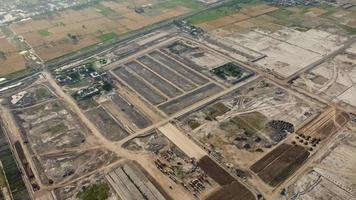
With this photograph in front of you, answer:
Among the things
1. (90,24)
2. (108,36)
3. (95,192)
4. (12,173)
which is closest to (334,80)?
(95,192)

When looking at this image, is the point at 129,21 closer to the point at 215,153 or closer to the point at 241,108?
the point at 241,108

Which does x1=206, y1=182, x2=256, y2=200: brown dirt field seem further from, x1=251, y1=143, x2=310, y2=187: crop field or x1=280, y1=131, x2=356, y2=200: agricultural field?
x1=280, y1=131, x2=356, y2=200: agricultural field

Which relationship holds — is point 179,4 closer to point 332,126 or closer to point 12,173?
point 332,126

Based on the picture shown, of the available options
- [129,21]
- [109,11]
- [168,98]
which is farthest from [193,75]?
[109,11]

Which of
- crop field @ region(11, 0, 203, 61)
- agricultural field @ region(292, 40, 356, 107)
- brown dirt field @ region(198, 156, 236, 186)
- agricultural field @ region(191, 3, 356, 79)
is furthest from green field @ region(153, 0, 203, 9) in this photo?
brown dirt field @ region(198, 156, 236, 186)

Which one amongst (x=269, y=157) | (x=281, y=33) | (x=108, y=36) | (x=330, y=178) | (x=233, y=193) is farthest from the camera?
(x=108, y=36)

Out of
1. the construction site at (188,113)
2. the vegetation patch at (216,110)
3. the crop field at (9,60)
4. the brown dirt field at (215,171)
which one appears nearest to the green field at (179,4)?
the construction site at (188,113)

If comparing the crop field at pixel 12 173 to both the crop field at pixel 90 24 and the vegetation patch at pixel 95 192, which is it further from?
the crop field at pixel 90 24
